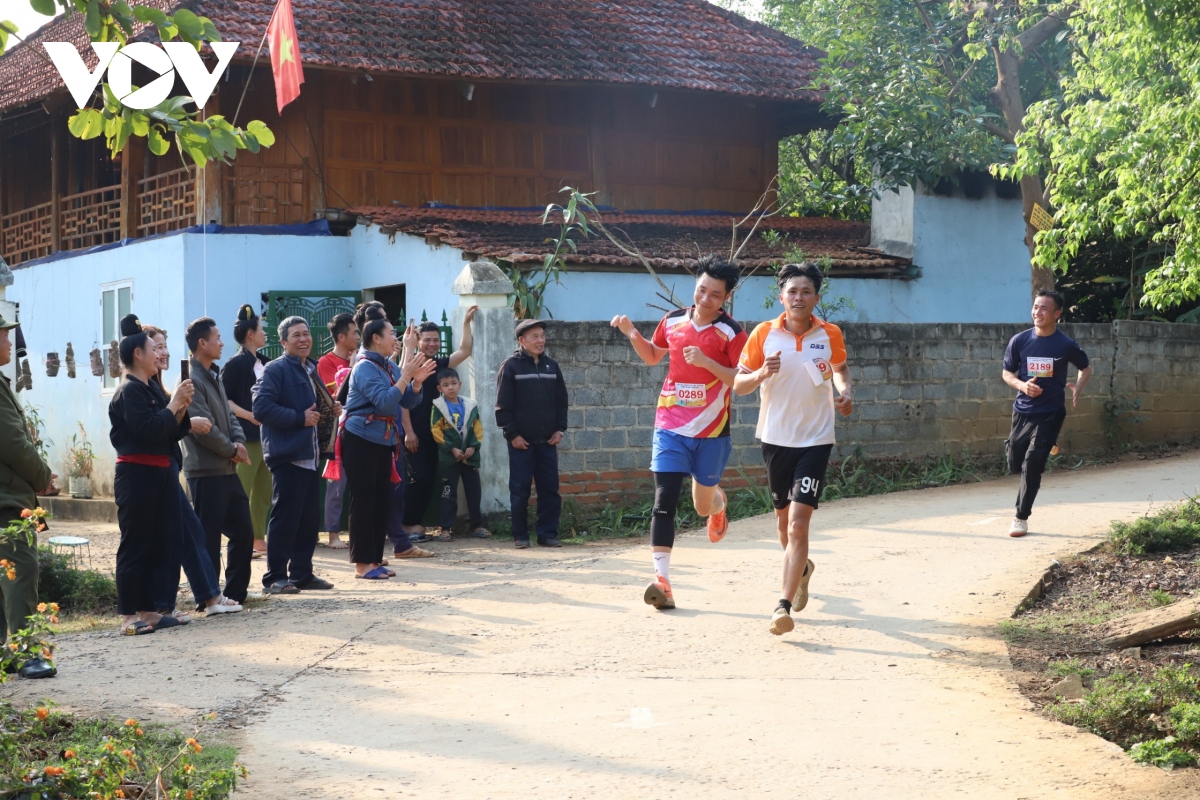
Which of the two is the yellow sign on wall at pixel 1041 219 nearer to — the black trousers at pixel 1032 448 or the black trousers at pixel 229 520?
the black trousers at pixel 1032 448

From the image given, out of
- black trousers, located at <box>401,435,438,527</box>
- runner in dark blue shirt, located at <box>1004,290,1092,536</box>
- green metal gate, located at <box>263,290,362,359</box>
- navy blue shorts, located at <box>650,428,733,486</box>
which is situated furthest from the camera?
green metal gate, located at <box>263,290,362,359</box>

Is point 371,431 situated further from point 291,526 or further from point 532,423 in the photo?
point 532,423

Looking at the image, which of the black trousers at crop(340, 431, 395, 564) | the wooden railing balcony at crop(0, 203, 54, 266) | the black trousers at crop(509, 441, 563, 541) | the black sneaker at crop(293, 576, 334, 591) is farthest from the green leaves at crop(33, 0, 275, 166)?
the wooden railing balcony at crop(0, 203, 54, 266)

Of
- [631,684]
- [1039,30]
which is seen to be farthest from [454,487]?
[1039,30]

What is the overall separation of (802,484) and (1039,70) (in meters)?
16.6

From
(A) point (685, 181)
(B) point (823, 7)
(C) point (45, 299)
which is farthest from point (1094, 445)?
(C) point (45, 299)

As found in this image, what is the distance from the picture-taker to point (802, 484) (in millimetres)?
6828

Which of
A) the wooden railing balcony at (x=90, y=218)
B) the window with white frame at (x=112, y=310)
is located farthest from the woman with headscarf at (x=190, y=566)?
the wooden railing balcony at (x=90, y=218)

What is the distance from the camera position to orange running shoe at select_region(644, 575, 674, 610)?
24.2 feet

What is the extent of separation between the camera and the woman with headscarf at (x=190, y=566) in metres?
7.55

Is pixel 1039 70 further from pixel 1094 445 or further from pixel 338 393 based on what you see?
pixel 338 393

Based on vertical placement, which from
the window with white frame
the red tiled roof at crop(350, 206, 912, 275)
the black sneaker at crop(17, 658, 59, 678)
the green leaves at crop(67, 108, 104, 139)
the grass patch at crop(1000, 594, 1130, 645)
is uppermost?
the red tiled roof at crop(350, 206, 912, 275)

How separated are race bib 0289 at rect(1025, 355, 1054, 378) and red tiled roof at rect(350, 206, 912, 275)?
5.79 metres

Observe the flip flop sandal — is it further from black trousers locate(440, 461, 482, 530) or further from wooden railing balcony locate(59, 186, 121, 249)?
wooden railing balcony locate(59, 186, 121, 249)
